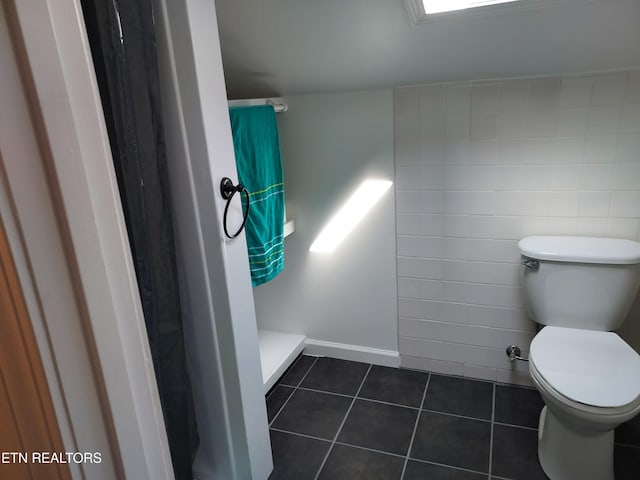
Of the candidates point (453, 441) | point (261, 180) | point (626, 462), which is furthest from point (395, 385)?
point (261, 180)

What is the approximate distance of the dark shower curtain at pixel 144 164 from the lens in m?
0.96

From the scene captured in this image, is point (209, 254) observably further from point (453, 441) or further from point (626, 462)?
point (626, 462)

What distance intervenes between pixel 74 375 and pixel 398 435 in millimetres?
1558

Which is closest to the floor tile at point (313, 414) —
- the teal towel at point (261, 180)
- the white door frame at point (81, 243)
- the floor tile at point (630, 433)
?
the teal towel at point (261, 180)

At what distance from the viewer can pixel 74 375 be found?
476 millimetres

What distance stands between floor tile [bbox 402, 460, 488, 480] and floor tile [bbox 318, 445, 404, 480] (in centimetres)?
4

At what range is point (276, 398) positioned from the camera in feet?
6.66

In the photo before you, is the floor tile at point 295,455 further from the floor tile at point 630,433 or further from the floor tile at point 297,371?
the floor tile at point 630,433

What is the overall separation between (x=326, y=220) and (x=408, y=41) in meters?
0.92

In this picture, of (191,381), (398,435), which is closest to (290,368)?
(398,435)

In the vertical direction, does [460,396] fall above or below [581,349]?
below

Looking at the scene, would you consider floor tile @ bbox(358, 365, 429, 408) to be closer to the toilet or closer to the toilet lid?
the toilet

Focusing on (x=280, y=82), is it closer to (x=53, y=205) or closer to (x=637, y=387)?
(x=53, y=205)

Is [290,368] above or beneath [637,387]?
beneath
